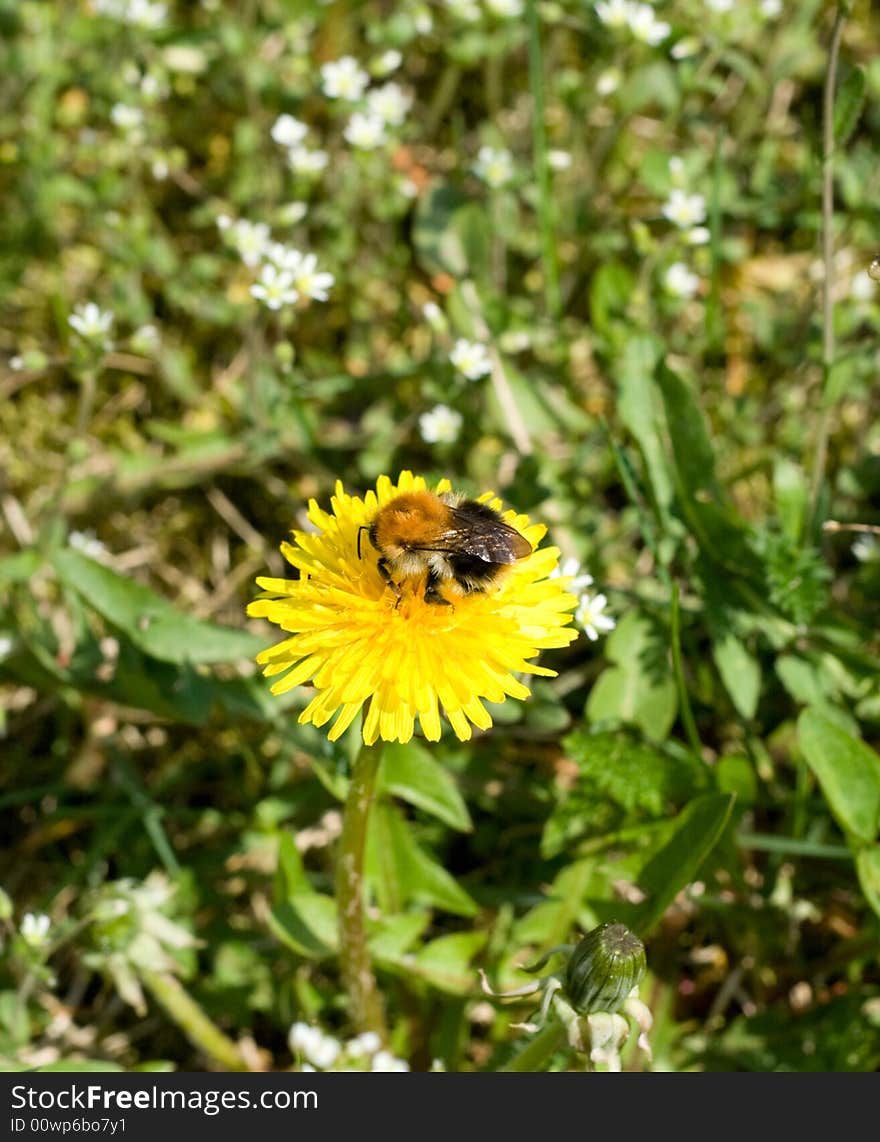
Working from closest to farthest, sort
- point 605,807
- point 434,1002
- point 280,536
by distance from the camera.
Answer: point 605,807, point 434,1002, point 280,536

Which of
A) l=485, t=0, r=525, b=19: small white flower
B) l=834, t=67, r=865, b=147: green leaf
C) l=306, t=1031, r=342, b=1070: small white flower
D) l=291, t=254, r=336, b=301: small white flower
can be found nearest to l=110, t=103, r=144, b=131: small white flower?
l=291, t=254, r=336, b=301: small white flower

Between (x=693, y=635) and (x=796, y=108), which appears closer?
(x=693, y=635)

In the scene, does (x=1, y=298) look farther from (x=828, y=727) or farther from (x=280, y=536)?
(x=828, y=727)

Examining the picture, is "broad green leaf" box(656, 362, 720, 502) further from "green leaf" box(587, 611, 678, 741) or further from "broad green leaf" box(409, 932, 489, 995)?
"broad green leaf" box(409, 932, 489, 995)

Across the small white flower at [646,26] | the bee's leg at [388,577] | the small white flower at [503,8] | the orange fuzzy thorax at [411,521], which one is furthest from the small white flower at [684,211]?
the bee's leg at [388,577]

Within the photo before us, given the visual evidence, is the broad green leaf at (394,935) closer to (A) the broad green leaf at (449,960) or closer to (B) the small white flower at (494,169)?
(A) the broad green leaf at (449,960)

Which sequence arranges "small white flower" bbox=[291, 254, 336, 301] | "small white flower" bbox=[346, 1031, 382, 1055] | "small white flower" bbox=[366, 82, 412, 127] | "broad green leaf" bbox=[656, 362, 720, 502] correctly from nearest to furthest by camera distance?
1. "small white flower" bbox=[346, 1031, 382, 1055]
2. "broad green leaf" bbox=[656, 362, 720, 502]
3. "small white flower" bbox=[291, 254, 336, 301]
4. "small white flower" bbox=[366, 82, 412, 127]

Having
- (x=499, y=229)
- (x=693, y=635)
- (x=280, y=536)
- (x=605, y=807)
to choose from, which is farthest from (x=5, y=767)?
(x=499, y=229)
